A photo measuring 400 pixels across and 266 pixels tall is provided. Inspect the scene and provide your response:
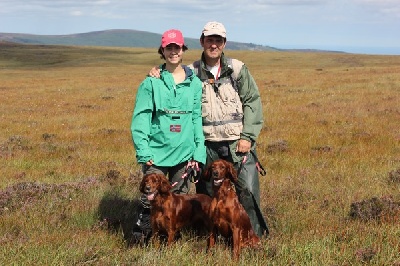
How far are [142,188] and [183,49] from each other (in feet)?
5.46

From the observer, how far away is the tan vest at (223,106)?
5.68 m

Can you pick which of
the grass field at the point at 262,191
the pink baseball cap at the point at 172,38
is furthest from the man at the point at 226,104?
the grass field at the point at 262,191

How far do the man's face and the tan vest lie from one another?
234 mm

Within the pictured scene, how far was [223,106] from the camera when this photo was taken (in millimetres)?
5684

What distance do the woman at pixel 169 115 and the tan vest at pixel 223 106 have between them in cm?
16

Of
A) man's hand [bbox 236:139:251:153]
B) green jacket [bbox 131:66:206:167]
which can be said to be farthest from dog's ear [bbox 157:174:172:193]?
man's hand [bbox 236:139:251:153]

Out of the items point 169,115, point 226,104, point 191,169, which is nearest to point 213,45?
point 226,104

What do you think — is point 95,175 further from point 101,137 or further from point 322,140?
point 322,140

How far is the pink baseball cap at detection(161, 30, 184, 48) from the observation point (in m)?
5.25

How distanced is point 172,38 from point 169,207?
191 cm

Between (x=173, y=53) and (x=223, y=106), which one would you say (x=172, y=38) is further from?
(x=223, y=106)

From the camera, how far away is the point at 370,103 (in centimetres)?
1823

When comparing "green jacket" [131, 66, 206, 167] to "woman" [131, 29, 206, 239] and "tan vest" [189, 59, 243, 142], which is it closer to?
"woman" [131, 29, 206, 239]

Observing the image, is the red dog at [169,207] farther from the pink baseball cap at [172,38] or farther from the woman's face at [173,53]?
the pink baseball cap at [172,38]
